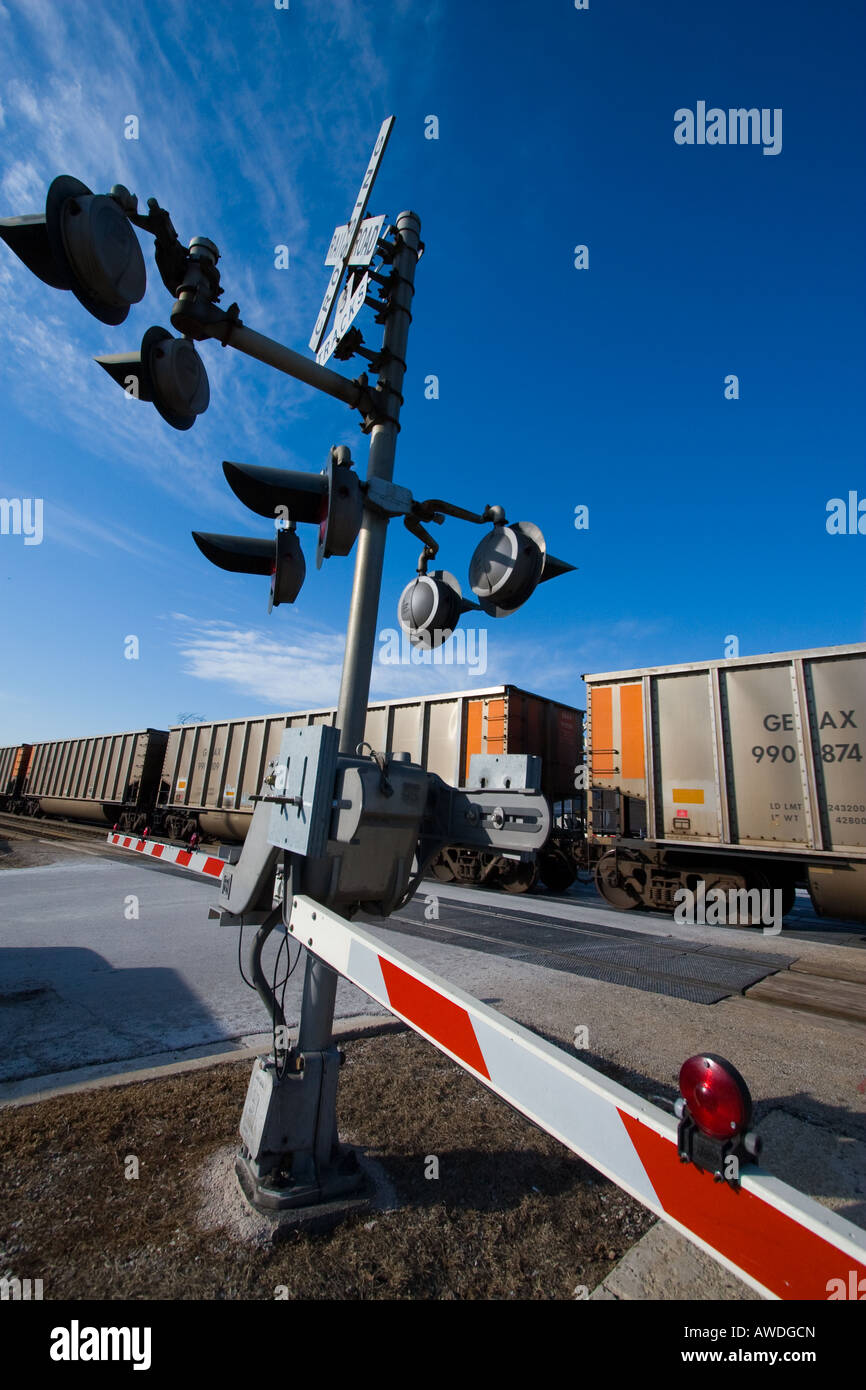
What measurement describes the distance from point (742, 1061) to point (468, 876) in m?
8.70

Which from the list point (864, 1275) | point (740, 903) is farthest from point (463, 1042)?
point (740, 903)

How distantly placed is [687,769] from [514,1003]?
600 centimetres

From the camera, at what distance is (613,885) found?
1013 cm

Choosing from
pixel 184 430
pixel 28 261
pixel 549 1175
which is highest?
pixel 28 261

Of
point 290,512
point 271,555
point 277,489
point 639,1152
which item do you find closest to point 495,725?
point 271,555

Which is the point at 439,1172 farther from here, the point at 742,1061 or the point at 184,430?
the point at 184,430

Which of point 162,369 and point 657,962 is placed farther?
point 657,962

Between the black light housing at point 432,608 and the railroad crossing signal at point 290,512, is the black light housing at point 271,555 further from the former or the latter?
the black light housing at point 432,608

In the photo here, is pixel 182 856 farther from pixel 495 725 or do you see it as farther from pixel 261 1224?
pixel 495 725

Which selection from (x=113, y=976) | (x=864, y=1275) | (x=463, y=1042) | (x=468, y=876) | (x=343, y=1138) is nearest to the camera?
(x=864, y=1275)

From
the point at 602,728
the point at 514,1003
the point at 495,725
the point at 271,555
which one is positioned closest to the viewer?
the point at 271,555

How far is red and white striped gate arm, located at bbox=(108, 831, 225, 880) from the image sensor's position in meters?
2.89
